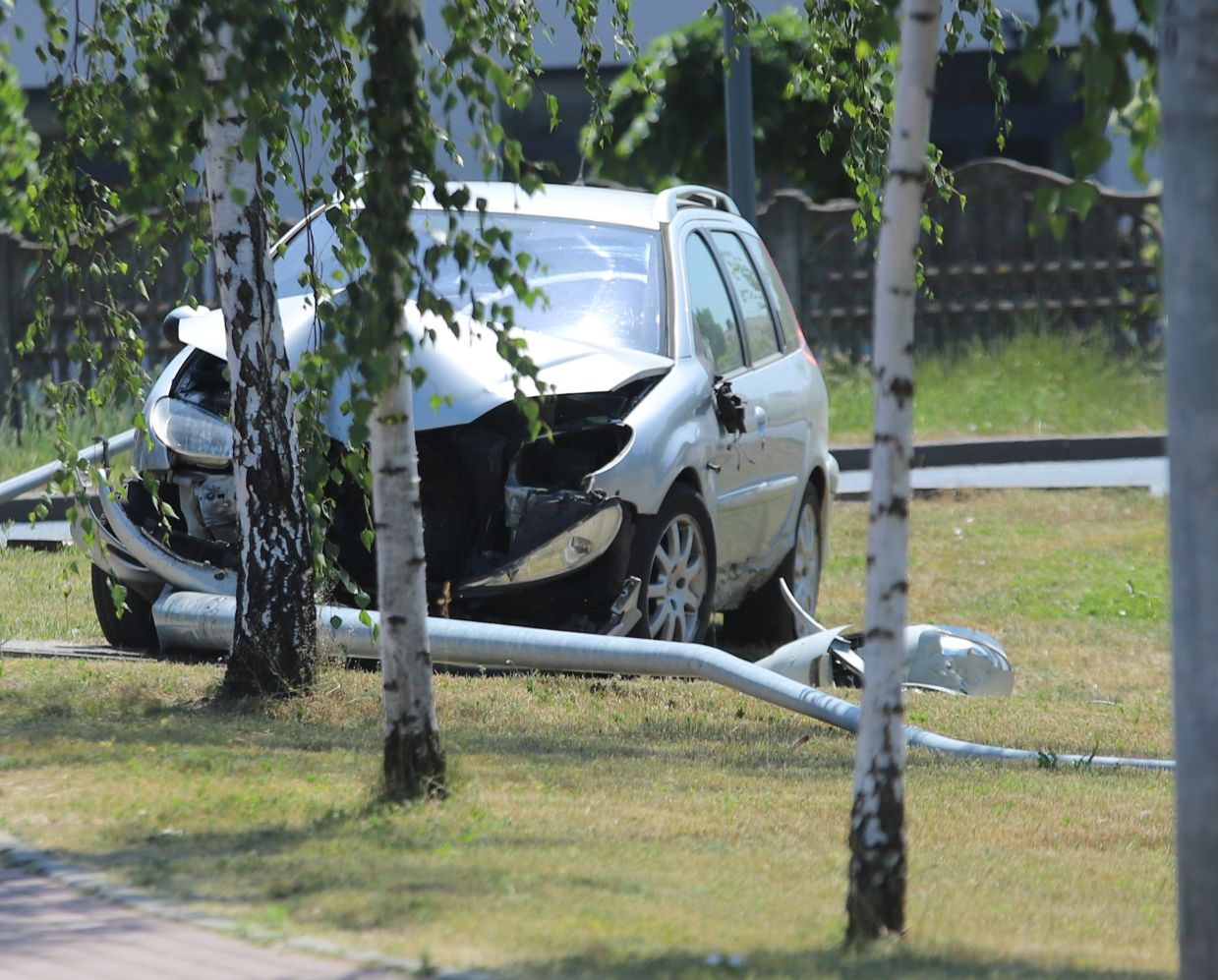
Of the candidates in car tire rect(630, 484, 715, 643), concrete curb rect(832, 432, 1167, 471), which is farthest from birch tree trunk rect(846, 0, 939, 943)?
concrete curb rect(832, 432, 1167, 471)

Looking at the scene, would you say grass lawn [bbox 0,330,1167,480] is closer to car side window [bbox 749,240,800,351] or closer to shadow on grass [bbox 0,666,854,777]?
car side window [bbox 749,240,800,351]

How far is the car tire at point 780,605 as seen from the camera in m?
9.89

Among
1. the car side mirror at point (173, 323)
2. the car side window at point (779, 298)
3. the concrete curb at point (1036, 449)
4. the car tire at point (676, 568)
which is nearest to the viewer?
the car tire at point (676, 568)

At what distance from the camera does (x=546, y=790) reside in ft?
19.9

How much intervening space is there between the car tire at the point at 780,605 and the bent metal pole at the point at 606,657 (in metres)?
2.22

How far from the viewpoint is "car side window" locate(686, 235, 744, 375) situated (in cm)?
902

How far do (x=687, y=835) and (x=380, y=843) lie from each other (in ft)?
2.96

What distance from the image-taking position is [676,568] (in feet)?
27.3

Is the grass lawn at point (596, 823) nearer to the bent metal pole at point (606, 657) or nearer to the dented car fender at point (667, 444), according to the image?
the bent metal pole at point (606, 657)

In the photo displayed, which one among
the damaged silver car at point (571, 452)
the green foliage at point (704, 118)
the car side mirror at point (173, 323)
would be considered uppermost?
the green foliage at point (704, 118)

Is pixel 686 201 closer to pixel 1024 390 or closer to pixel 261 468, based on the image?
pixel 261 468

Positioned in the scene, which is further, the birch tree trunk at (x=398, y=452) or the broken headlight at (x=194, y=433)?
the broken headlight at (x=194, y=433)

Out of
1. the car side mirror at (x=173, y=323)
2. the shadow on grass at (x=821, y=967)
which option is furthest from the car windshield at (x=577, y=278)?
the shadow on grass at (x=821, y=967)

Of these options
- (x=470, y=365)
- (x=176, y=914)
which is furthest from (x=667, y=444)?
(x=176, y=914)
